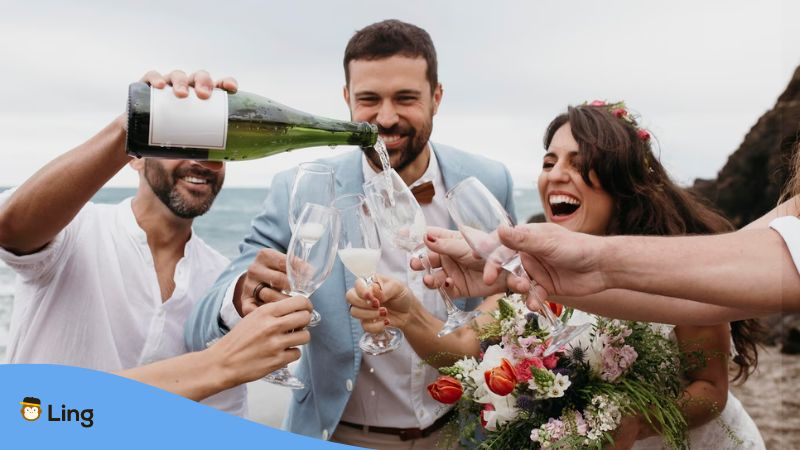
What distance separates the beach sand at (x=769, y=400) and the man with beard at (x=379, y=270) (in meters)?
2.08

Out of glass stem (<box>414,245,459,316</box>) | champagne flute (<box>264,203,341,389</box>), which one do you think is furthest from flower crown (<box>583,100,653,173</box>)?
champagne flute (<box>264,203,341,389</box>)

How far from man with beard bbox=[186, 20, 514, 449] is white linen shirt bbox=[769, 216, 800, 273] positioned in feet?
4.55

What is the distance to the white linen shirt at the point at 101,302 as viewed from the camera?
9.32 feet

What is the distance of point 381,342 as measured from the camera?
255 cm

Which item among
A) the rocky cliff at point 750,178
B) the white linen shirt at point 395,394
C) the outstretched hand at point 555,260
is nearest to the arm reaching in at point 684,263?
→ the outstretched hand at point 555,260

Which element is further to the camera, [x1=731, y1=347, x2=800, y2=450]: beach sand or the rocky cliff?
the rocky cliff

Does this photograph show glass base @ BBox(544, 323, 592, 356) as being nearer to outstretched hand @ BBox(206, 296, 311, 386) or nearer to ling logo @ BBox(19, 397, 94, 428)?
outstretched hand @ BBox(206, 296, 311, 386)

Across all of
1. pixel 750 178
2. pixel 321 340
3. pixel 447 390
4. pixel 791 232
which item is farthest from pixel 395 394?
pixel 750 178

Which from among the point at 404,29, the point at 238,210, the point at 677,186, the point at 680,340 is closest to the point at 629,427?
the point at 680,340

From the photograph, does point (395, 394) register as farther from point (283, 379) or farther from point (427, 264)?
point (427, 264)

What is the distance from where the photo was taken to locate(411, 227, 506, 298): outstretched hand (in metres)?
2.16

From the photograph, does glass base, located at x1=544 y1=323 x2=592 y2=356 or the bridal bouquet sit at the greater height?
glass base, located at x1=544 y1=323 x2=592 y2=356

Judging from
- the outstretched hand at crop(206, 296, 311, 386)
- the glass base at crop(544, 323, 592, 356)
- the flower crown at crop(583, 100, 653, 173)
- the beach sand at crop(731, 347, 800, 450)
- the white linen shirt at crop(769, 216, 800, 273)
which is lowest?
the beach sand at crop(731, 347, 800, 450)

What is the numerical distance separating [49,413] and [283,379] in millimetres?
939
